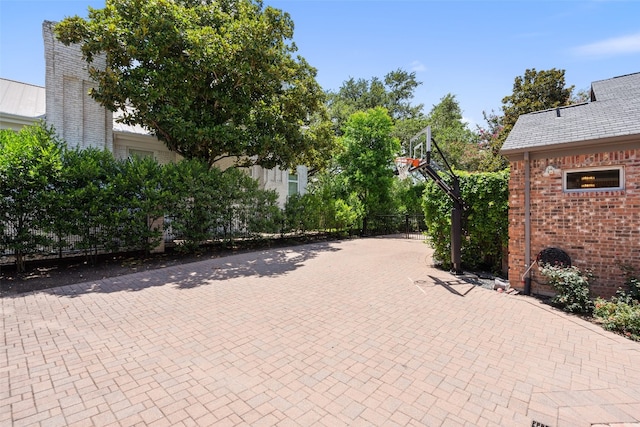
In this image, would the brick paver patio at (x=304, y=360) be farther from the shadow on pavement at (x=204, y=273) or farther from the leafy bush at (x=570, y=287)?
the leafy bush at (x=570, y=287)

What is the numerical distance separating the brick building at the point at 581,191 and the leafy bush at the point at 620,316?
0.84 m

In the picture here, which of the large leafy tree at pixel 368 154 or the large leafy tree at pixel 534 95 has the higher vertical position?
the large leafy tree at pixel 534 95

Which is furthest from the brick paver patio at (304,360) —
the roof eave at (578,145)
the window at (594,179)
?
the roof eave at (578,145)

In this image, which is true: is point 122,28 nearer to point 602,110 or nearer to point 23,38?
point 23,38

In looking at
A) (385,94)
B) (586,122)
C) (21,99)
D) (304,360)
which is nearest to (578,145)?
(586,122)

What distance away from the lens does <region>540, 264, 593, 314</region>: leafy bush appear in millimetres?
5289

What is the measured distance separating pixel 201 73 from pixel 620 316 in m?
11.9

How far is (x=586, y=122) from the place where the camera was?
6.27 m

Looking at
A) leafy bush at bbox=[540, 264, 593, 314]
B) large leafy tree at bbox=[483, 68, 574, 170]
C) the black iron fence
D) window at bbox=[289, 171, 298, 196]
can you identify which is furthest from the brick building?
window at bbox=[289, 171, 298, 196]

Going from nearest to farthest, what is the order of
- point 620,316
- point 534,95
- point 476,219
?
point 620,316
point 476,219
point 534,95

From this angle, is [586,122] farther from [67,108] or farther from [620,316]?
[67,108]

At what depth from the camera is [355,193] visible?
1659 centimetres

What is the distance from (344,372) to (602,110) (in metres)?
7.86

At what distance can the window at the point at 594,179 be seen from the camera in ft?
18.2
